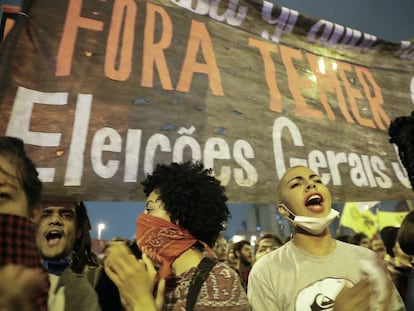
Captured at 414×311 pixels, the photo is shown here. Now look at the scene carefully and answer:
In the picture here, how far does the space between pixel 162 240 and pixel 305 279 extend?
88 cm

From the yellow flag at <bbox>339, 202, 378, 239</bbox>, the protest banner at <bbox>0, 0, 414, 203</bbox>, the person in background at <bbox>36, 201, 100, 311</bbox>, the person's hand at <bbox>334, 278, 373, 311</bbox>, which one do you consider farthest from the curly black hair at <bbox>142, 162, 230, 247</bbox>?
the yellow flag at <bbox>339, 202, 378, 239</bbox>

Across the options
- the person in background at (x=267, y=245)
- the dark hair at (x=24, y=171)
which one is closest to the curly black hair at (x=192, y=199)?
the dark hair at (x=24, y=171)

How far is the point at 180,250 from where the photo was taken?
188 cm

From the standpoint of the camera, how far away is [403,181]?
3783mm

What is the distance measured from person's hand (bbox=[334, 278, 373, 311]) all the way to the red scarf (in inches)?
30.7

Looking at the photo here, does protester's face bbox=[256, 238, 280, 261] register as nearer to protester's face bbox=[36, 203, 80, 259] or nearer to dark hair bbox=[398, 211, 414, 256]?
dark hair bbox=[398, 211, 414, 256]

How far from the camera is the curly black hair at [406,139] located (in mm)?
1929

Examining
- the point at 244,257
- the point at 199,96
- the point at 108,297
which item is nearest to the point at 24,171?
the point at 108,297

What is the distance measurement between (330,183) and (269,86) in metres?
1.02

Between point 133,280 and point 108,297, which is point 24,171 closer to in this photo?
point 133,280

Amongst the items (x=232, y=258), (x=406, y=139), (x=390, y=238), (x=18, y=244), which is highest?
(x=406, y=139)

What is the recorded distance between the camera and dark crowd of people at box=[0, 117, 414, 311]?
1279mm

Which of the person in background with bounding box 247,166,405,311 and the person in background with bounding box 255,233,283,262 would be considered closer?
the person in background with bounding box 247,166,405,311

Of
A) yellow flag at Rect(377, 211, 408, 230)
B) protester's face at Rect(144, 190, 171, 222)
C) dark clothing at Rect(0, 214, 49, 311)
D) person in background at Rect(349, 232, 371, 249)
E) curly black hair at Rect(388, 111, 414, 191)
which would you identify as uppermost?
yellow flag at Rect(377, 211, 408, 230)
